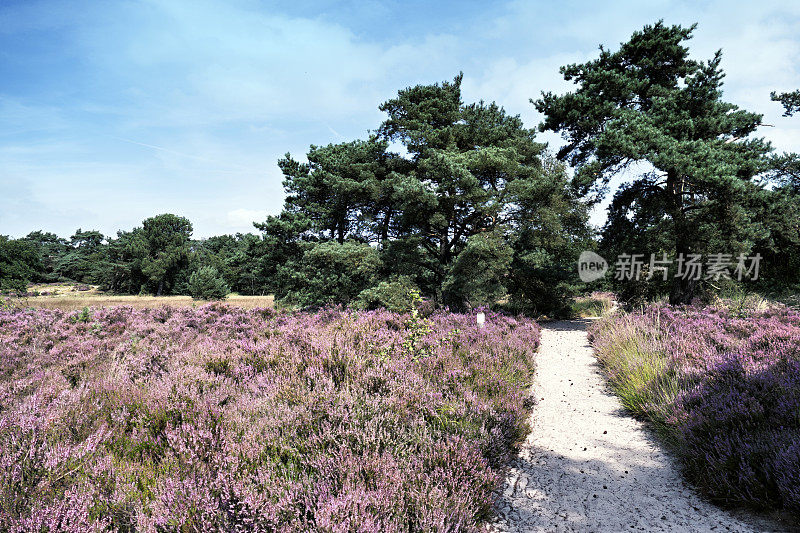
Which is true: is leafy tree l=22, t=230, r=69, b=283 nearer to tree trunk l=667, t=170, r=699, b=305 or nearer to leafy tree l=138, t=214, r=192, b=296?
leafy tree l=138, t=214, r=192, b=296

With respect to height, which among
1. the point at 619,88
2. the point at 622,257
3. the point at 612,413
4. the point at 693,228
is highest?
the point at 619,88

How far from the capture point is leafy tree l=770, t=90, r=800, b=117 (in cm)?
1600

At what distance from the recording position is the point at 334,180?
56.5ft

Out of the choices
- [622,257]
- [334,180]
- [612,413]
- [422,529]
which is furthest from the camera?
[334,180]

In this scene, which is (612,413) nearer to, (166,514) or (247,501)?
(247,501)

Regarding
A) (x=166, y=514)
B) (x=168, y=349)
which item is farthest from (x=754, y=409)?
(x=168, y=349)

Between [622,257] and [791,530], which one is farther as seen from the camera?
[622,257]

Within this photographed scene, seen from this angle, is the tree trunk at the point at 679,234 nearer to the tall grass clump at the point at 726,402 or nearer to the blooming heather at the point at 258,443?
the tall grass clump at the point at 726,402

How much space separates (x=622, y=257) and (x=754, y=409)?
1293 centimetres

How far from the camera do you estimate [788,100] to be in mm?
16188

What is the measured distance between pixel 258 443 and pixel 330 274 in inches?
592

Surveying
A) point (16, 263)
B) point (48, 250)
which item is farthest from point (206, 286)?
point (48, 250)

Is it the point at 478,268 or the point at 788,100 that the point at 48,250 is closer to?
the point at 478,268

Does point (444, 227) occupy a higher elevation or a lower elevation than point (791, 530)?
higher
